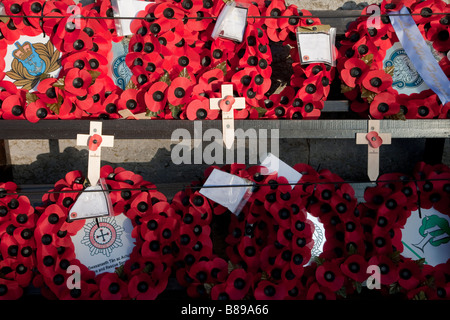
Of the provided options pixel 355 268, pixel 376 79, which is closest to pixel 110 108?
pixel 376 79

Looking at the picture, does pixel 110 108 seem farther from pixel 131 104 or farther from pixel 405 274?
pixel 405 274

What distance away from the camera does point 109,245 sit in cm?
158

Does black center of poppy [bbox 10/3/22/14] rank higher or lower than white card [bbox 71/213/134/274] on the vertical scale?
higher

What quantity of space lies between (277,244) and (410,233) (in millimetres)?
602

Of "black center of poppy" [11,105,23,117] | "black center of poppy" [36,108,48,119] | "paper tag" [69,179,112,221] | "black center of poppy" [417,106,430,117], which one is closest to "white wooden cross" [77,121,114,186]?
"paper tag" [69,179,112,221]

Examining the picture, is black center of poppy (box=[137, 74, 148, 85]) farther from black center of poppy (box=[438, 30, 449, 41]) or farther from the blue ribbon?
black center of poppy (box=[438, 30, 449, 41])

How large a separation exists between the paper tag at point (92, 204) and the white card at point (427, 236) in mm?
1305

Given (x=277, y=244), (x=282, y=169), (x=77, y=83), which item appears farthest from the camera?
(x=282, y=169)

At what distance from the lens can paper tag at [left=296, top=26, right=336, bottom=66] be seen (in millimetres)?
1465

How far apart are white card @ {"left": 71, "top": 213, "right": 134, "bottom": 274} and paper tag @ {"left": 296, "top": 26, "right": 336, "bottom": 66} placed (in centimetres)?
105

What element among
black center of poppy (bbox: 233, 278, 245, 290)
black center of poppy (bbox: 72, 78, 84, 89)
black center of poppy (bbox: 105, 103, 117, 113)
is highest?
black center of poppy (bbox: 72, 78, 84, 89)

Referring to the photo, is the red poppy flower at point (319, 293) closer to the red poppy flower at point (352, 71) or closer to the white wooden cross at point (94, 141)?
the red poppy flower at point (352, 71)

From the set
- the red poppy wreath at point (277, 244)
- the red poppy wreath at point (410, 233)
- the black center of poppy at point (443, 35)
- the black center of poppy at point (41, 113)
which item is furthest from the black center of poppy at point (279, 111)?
the black center of poppy at point (41, 113)

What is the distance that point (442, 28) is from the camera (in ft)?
4.94
